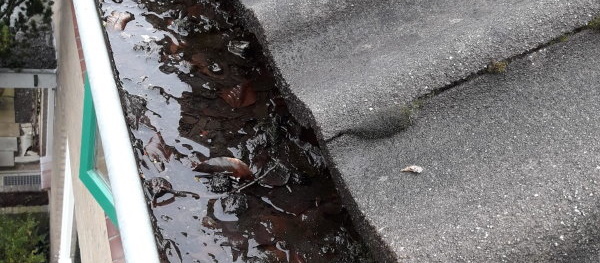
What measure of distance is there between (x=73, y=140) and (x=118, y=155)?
3.53 m

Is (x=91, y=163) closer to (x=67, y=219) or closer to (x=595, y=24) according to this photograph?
(x=595, y=24)

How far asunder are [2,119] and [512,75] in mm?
12578

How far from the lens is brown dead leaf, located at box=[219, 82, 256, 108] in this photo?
2061 mm

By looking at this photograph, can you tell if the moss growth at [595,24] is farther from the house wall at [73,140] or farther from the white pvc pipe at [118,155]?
the house wall at [73,140]

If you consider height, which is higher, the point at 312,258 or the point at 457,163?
the point at 457,163

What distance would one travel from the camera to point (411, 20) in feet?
5.97

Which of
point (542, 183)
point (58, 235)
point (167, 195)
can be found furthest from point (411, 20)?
point (58, 235)

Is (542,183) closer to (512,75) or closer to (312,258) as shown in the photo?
(512,75)

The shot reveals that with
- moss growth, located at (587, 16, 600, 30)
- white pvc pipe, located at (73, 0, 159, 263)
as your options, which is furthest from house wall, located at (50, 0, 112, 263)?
moss growth, located at (587, 16, 600, 30)

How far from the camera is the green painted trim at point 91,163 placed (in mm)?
2767

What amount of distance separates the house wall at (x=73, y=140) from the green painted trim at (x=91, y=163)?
0.24 meters

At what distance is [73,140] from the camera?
5027 mm

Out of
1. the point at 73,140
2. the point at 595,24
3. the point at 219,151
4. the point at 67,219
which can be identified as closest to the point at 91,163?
the point at 219,151

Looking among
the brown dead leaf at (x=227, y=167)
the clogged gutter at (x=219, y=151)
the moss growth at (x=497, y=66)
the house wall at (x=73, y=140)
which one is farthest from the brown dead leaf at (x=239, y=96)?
the house wall at (x=73, y=140)
